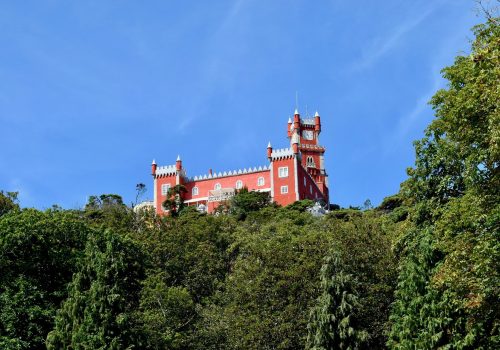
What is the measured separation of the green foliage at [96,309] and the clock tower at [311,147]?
58659mm

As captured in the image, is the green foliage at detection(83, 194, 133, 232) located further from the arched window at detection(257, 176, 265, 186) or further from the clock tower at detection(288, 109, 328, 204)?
the clock tower at detection(288, 109, 328, 204)

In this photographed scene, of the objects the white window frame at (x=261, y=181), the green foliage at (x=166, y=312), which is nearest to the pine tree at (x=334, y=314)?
the green foliage at (x=166, y=312)

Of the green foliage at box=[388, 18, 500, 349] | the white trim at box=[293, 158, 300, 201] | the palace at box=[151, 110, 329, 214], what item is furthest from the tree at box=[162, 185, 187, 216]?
the green foliage at box=[388, 18, 500, 349]

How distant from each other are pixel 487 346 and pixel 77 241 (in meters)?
17.3

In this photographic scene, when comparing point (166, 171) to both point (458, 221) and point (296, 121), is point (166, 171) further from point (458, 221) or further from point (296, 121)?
point (458, 221)

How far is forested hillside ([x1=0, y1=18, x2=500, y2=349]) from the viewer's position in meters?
18.8

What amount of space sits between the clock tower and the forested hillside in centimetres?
5008

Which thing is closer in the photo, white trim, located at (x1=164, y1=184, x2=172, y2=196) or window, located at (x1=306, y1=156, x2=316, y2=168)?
white trim, located at (x1=164, y1=184, x2=172, y2=196)

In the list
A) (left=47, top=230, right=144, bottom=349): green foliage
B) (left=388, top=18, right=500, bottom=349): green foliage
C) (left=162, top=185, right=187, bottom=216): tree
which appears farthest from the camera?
(left=162, top=185, right=187, bottom=216): tree

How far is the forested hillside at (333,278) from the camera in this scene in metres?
18.8

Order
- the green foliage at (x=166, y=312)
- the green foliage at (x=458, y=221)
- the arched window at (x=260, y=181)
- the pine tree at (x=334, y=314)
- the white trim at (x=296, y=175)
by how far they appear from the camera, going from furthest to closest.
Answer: the arched window at (x=260, y=181) < the white trim at (x=296, y=175) < the green foliage at (x=166, y=312) < the pine tree at (x=334, y=314) < the green foliage at (x=458, y=221)

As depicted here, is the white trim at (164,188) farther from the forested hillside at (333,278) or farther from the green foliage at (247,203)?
the forested hillside at (333,278)

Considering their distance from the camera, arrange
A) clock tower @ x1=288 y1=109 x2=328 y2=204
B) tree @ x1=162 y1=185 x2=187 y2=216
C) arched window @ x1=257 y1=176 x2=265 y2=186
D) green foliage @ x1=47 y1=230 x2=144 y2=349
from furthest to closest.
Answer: clock tower @ x1=288 y1=109 x2=328 y2=204
arched window @ x1=257 y1=176 x2=265 y2=186
tree @ x1=162 y1=185 x2=187 y2=216
green foliage @ x1=47 y1=230 x2=144 y2=349

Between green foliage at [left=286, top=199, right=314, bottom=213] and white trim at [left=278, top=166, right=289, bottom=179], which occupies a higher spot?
white trim at [left=278, top=166, right=289, bottom=179]
